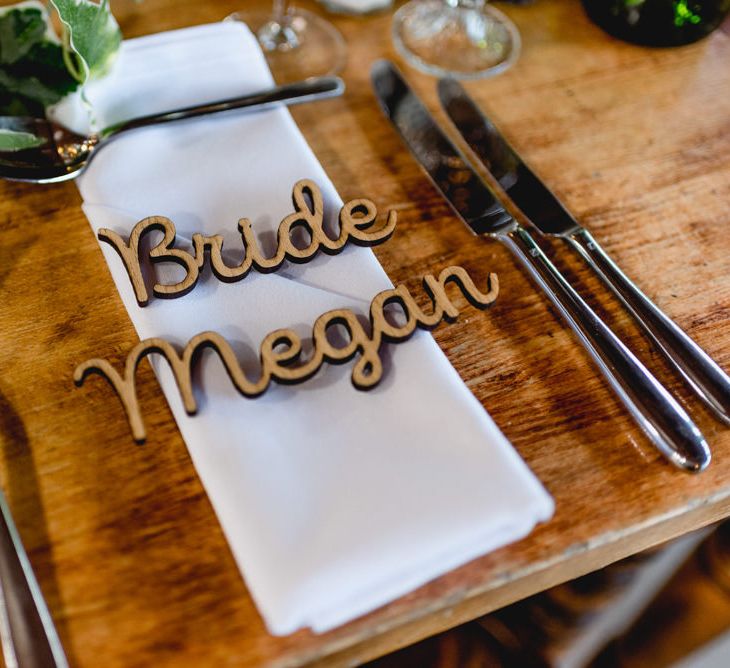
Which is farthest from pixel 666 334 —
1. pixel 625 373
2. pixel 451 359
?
pixel 451 359

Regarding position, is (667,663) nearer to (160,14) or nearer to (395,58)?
(395,58)

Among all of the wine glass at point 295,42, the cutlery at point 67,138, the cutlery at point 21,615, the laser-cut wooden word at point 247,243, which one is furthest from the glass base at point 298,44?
the cutlery at point 21,615

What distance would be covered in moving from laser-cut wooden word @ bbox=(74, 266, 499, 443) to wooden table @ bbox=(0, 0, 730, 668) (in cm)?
4

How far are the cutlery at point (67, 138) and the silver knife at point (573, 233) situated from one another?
16 cm

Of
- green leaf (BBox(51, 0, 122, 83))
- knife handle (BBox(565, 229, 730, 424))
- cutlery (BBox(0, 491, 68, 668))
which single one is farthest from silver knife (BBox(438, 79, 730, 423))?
cutlery (BBox(0, 491, 68, 668))

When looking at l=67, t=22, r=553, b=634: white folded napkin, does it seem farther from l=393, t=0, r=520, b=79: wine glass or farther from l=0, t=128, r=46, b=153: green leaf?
l=393, t=0, r=520, b=79: wine glass

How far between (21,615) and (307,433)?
183mm

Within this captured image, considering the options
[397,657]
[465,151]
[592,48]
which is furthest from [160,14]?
[397,657]

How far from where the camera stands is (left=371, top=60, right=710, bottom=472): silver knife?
18.7 inches

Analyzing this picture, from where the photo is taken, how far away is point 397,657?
84 centimetres

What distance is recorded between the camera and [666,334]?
1.74 feet

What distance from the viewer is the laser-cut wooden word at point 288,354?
1.41ft

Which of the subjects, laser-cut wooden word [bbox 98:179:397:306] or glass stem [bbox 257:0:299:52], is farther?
glass stem [bbox 257:0:299:52]

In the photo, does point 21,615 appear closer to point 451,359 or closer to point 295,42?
point 451,359
